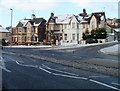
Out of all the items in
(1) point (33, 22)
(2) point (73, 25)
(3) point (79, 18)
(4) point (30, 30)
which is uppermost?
(3) point (79, 18)

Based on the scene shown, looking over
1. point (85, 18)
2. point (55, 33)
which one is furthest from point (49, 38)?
point (85, 18)

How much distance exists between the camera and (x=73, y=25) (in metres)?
66.2

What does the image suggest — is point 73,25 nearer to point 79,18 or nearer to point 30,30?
point 79,18

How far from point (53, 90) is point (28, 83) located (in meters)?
1.83

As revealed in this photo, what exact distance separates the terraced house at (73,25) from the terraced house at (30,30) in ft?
13.1

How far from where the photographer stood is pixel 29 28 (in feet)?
250

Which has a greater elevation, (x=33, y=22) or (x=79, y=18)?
(x=79, y=18)

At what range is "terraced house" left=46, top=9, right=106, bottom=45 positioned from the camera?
64.4 meters

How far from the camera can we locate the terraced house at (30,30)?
74.1m

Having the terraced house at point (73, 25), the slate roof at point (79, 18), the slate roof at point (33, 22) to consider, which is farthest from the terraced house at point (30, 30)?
the slate roof at point (79, 18)

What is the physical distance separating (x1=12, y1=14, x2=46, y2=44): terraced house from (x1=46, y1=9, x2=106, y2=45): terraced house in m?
3.99

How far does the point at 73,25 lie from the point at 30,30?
1672 centimetres

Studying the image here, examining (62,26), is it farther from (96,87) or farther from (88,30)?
(96,87)

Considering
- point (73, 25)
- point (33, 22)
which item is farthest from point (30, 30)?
point (73, 25)
